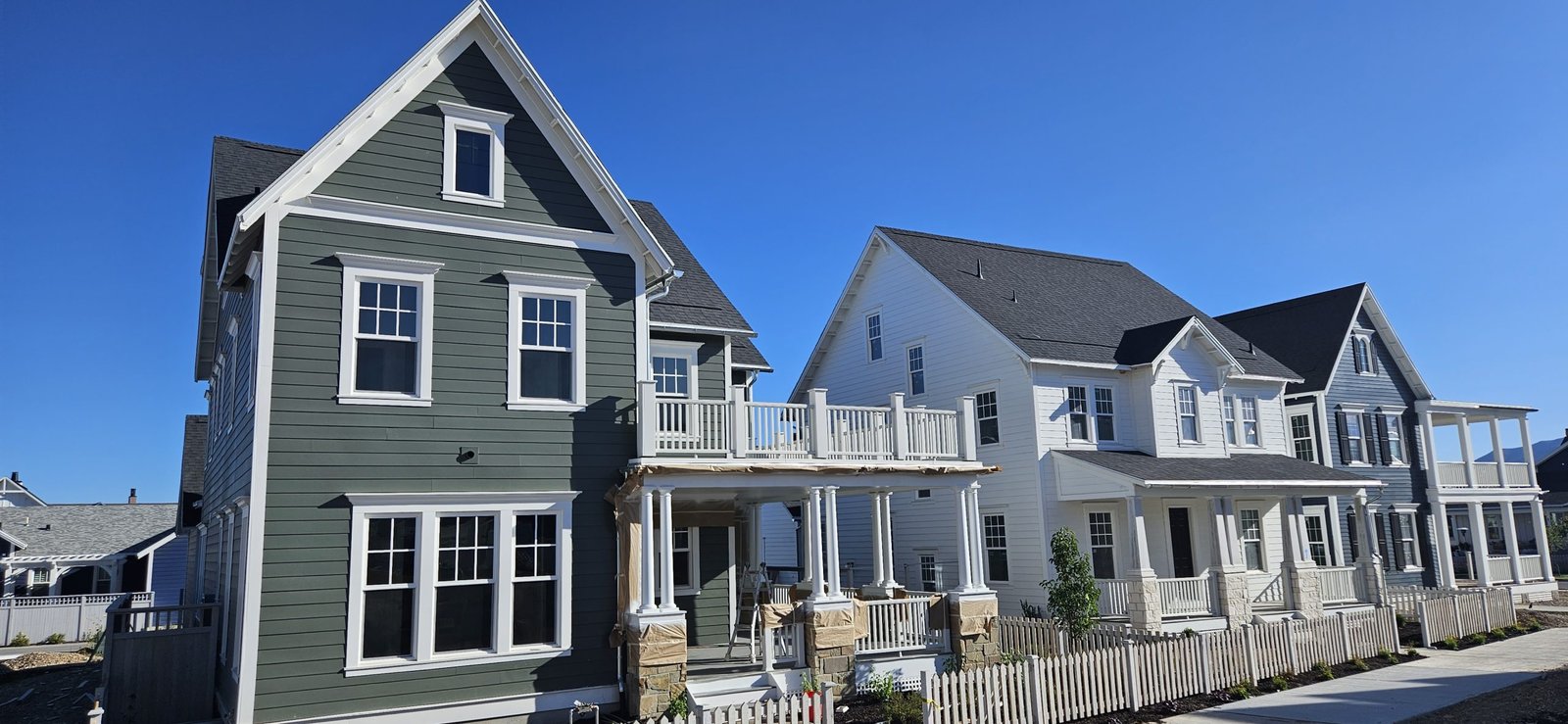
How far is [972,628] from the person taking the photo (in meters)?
16.5

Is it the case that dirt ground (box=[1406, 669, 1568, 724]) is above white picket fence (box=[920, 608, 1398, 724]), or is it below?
below

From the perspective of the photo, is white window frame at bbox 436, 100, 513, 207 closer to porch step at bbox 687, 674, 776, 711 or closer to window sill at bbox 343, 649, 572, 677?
window sill at bbox 343, 649, 572, 677

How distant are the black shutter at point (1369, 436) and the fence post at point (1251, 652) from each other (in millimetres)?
18053

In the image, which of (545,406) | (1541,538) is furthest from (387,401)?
(1541,538)

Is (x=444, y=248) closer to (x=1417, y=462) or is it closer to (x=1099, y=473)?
(x=1099, y=473)

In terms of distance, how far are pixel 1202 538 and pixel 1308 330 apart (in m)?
11.4

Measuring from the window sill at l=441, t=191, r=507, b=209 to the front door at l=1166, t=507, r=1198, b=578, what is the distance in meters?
18.7

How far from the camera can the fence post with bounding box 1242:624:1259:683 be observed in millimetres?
16141

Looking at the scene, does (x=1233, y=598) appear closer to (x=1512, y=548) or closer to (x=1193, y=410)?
(x=1193, y=410)

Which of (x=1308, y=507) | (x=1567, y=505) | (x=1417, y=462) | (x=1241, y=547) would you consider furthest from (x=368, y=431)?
(x=1567, y=505)

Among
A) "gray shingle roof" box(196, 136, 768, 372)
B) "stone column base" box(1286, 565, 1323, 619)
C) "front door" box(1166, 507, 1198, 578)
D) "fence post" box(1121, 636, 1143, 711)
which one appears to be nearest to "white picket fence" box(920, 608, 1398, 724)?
"fence post" box(1121, 636, 1143, 711)

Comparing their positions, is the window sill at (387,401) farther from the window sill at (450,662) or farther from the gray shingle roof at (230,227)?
the gray shingle roof at (230,227)

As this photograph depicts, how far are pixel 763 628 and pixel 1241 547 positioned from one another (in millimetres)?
16860

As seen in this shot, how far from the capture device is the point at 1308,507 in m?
29.0
